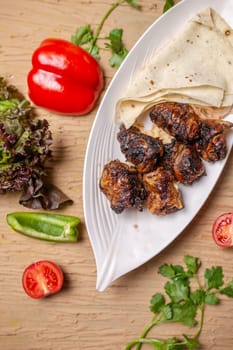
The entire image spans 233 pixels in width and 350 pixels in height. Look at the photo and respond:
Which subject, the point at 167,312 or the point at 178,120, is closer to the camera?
the point at 178,120

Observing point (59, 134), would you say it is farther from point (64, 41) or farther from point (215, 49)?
point (215, 49)

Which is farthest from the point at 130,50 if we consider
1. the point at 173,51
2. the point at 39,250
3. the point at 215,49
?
the point at 39,250

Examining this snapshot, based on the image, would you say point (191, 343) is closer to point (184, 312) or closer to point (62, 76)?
point (184, 312)

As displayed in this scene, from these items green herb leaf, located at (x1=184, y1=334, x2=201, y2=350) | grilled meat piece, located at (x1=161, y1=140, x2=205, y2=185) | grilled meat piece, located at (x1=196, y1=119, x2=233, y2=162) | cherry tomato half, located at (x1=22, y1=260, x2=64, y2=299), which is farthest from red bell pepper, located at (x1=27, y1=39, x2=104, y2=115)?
green herb leaf, located at (x1=184, y1=334, x2=201, y2=350)

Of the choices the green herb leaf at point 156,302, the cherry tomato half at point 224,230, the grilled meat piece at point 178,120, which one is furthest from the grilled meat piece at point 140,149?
the green herb leaf at point 156,302

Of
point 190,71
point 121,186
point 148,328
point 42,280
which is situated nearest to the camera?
point 121,186

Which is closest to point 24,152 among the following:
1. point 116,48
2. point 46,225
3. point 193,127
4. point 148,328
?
point 46,225
